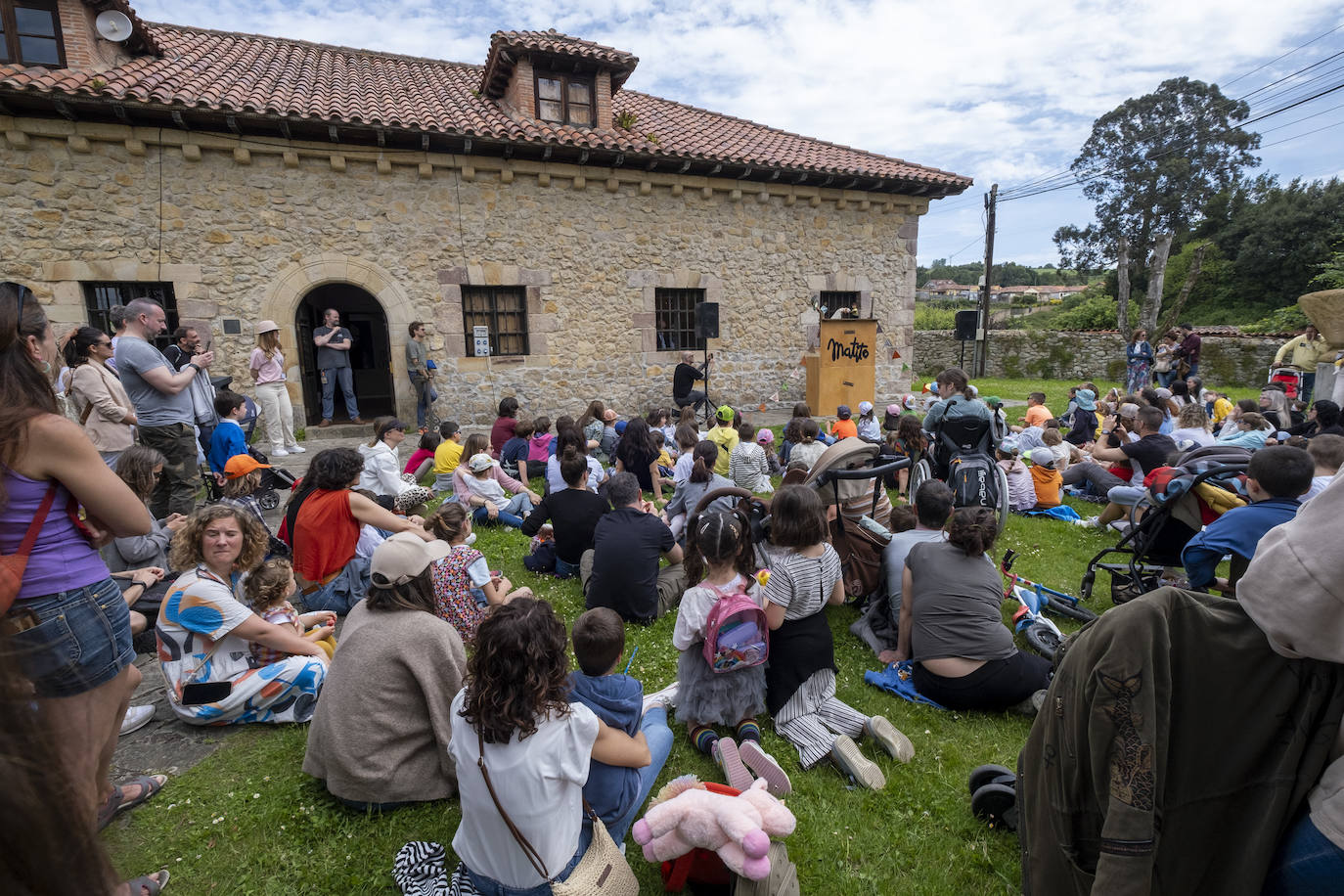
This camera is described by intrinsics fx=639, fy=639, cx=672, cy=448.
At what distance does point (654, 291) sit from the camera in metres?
12.0

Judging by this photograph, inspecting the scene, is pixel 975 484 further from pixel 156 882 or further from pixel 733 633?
pixel 156 882

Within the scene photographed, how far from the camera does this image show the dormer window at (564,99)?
11156 mm

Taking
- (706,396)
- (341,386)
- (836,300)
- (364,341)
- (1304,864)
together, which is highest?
(836,300)

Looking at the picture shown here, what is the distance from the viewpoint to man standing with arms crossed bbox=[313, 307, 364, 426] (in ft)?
31.7

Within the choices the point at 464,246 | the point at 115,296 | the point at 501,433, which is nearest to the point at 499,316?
the point at 464,246

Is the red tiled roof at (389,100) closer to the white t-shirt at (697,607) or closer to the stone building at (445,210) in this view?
the stone building at (445,210)

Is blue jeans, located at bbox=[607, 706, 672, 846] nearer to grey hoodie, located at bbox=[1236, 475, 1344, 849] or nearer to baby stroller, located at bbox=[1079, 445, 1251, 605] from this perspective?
grey hoodie, located at bbox=[1236, 475, 1344, 849]

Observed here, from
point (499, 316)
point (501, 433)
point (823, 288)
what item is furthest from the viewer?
point (823, 288)

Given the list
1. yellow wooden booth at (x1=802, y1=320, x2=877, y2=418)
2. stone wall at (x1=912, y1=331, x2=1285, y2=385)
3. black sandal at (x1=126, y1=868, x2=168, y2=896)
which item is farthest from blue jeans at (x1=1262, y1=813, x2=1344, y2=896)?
stone wall at (x1=912, y1=331, x2=1285, y2=385)

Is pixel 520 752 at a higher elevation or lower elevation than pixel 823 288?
lower

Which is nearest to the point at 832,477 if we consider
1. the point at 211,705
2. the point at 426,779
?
the point at 426,779

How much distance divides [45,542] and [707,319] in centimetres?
1035

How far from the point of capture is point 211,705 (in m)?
3.17

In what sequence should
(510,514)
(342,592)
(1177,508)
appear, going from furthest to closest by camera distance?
1. (510,514)
2. (342,592)
3. (1177,508)
